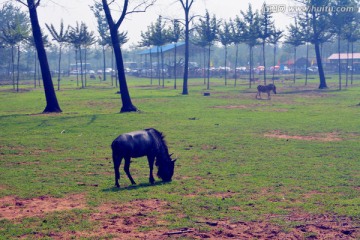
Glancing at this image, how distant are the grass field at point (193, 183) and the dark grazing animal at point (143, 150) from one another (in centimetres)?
35

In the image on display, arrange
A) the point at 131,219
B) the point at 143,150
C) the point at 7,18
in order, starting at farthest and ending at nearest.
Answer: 1. the point at 7,18
2. the point at 143,150
3. the point at 131,219

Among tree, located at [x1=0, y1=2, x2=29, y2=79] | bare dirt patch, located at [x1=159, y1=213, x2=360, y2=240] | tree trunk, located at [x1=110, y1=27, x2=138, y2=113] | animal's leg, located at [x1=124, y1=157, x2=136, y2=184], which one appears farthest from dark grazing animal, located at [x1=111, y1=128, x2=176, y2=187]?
tree, located at [x1=0, y1=2, x2=29, y2=79]

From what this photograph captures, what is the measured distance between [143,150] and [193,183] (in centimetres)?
139

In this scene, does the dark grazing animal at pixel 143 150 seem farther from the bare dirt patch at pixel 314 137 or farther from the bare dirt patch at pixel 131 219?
the bare dirt patch at pixel 314 137

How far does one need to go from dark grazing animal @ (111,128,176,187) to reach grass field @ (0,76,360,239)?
13.8 inches

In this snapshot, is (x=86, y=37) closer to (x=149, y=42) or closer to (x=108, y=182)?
(x=149, y=42)

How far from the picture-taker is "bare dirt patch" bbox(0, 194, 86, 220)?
948cm

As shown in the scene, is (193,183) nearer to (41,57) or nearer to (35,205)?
(35,205)

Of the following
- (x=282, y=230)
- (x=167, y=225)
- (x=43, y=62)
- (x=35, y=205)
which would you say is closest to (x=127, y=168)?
(x=35, y=205)

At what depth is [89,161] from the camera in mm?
14539

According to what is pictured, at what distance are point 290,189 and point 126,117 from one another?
50.1 feet

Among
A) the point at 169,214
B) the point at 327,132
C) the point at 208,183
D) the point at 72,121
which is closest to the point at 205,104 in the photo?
the point at 72,121

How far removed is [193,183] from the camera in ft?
38.6

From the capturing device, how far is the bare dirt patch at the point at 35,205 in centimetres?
948
